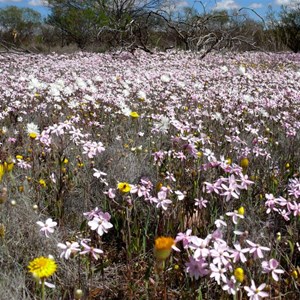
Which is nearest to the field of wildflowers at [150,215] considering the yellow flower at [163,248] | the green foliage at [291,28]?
the yellow flower at [163,248]

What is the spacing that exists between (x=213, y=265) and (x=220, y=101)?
172 inches

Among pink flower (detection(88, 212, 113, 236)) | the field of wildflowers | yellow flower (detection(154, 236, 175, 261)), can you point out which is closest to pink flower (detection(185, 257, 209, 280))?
the field of wildflowers

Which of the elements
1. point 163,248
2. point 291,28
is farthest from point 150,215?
point 291,28

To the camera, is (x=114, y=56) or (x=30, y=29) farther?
(x=30, y=29)

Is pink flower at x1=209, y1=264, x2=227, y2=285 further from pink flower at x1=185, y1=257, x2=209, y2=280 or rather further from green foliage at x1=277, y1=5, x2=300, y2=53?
green foliage at x1=277, y1=5, x2=300, y2=53

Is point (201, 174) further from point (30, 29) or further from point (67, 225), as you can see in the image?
point (30, 29)

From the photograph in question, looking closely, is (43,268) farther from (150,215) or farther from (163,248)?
(150,215)

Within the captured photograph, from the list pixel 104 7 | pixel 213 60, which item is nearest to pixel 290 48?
pixel 104 7

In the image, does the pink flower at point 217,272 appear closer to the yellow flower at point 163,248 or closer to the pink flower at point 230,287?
the pink flower at point 230,287

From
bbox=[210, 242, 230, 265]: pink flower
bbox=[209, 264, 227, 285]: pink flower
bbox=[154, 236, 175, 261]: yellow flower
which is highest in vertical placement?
bbox=[154, 236, 175, 261]: yellow flower

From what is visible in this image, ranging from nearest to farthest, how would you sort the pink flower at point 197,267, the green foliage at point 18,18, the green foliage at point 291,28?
the pink flower at point 197,267 < the green foliage at point 291,28 < the green foliage at point 18,18

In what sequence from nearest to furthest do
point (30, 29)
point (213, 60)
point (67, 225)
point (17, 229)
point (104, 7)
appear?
point (17, 229) → point (67, 225) → point (213, 60) → point (104, 7) → point (30, 29)

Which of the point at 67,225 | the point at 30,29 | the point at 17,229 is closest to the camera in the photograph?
the point at 17,229

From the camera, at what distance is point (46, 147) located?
307 centimetres
